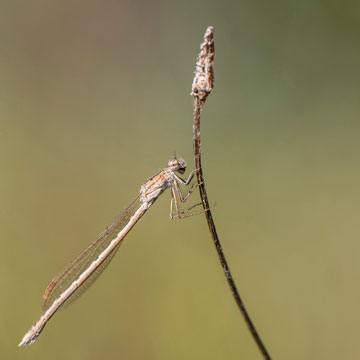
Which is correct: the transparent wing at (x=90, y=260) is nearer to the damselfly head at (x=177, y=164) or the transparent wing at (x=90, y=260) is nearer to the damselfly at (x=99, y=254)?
the damselfly at (x=99, y=254)

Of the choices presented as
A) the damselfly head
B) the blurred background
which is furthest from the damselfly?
the blurred background

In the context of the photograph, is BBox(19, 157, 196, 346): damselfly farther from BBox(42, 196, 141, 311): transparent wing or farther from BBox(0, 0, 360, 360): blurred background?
BBox(0, 0, 360, 360): blurred background

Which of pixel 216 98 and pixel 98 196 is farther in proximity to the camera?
pixel 216 98

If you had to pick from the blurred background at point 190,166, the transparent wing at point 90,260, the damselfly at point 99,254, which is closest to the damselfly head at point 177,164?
the damselfly at point 99,254

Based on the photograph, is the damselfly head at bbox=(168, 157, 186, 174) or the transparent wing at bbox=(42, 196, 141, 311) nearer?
the damselfly head at bbox=(168, 157, 186, 174)

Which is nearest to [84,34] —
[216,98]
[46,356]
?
[216,98]

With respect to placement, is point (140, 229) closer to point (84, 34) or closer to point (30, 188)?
point (30, 188)
